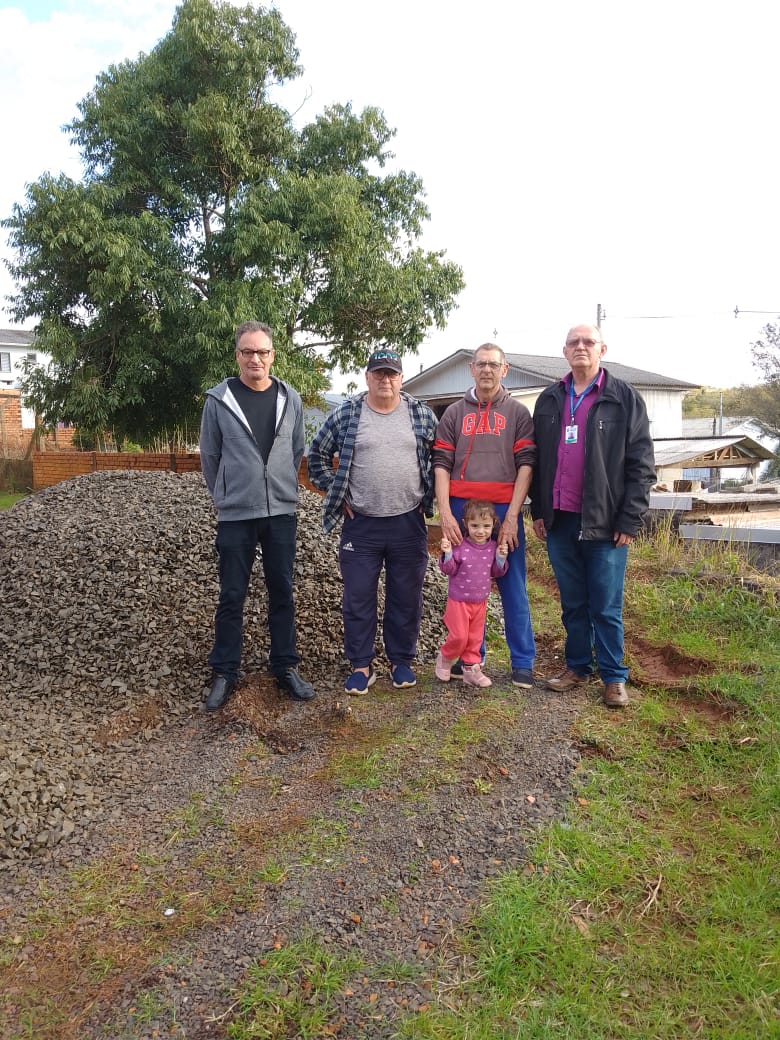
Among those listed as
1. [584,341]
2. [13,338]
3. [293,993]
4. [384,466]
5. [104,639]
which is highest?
[13,338]

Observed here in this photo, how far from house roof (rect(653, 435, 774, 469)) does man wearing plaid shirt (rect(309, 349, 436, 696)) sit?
38.1 ft

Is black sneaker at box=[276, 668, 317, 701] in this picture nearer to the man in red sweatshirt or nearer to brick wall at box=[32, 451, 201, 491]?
the man in red sweatshirt

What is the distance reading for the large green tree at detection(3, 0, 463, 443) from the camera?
440 inches

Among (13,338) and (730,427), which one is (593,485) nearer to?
(730,427)

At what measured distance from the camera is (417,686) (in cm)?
395

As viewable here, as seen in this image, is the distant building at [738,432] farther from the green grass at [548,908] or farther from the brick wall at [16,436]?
the green grass at [548,908]

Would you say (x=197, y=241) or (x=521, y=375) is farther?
(x=521, y=375)

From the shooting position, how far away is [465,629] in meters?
3.78

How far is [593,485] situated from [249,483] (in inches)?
64.6

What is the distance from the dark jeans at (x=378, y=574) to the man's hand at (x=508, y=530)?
0.40m

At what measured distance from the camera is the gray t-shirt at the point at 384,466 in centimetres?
366

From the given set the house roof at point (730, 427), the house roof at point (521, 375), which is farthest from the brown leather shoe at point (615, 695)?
the house roof at point (730, 427)

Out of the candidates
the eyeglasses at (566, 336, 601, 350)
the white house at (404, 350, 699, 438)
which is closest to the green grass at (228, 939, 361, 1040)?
the eyeglasses at (566, 336, 601, 350)

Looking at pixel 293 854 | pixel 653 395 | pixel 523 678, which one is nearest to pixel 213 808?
pixel 293 854
